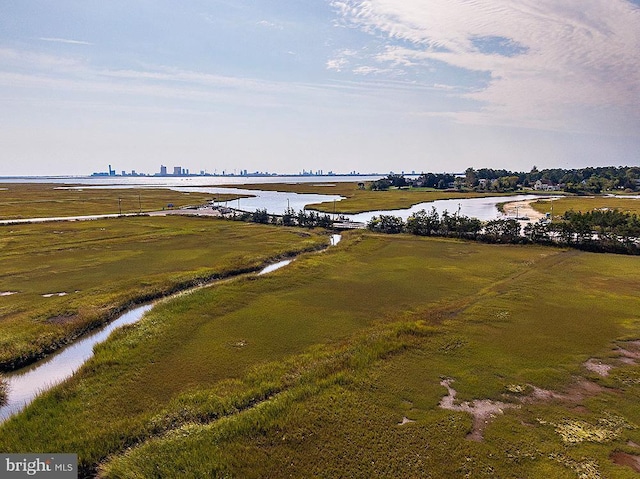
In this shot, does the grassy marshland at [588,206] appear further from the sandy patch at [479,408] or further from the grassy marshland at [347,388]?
the sandy patch at [479,408]

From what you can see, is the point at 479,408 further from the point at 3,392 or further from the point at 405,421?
the point at 3,392

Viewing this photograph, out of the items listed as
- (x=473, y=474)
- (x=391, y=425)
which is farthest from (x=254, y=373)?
(x=473, y=474)

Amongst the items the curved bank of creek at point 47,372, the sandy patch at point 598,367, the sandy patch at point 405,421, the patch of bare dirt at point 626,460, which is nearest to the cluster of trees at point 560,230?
the sandy patch at point 598,367

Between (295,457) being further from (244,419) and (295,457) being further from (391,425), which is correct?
(391,425)

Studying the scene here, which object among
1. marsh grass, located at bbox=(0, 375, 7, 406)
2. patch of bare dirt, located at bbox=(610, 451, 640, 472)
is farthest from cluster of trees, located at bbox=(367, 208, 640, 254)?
marsh grass, located at bbox=(0, 375, 7, 406)

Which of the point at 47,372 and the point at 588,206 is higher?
the point at 588,206

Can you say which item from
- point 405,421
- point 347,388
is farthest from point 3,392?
point 405,421

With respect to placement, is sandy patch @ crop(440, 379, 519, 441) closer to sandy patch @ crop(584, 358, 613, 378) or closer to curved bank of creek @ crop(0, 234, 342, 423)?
sandy patch @ crop(584, 358, 613, 378)
